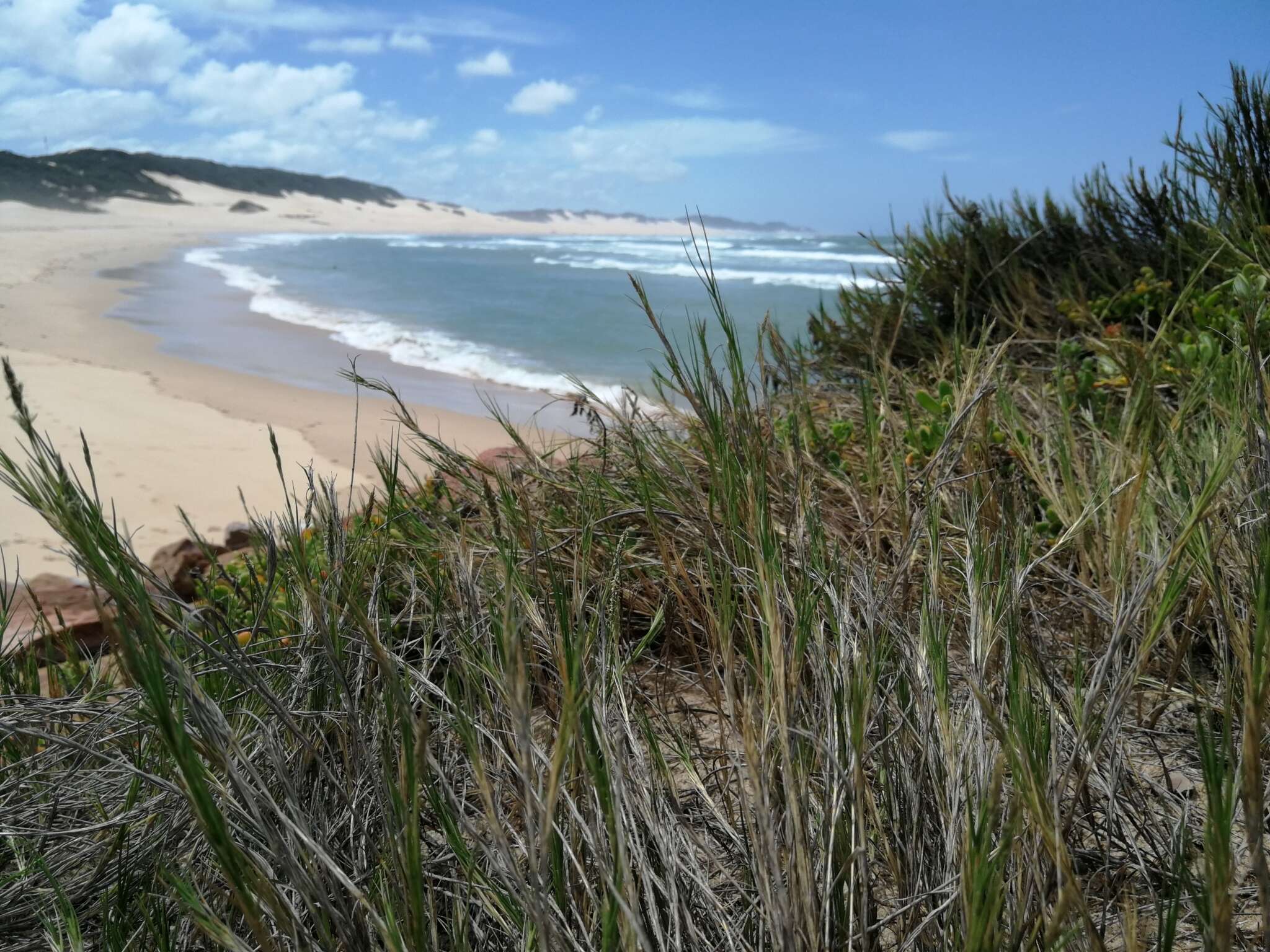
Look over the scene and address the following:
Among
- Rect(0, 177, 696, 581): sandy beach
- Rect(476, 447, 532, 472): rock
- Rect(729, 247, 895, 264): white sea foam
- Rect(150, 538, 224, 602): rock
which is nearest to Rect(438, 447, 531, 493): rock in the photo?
Rect(476, 447, 532, 472): rock

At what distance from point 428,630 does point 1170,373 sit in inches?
99.8

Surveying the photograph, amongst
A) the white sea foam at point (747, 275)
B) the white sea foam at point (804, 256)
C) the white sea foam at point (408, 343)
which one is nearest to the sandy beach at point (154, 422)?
the white sea foam at point (408, 343)

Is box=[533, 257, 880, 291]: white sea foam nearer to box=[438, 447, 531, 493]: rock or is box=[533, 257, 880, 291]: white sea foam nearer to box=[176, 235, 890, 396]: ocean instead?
box=[176, 235, 890, 396]: ocean

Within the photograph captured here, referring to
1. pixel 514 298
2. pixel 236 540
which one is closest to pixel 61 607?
pixel 236 540

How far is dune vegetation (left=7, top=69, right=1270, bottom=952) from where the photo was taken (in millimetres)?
873

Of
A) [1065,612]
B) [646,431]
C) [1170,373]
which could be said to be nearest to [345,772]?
[646,431]

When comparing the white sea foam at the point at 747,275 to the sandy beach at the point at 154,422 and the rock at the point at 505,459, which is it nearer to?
the sandy beach at the point at 154,422

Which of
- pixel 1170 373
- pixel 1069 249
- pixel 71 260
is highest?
pixel 71 260

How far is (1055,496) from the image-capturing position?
2.14 m

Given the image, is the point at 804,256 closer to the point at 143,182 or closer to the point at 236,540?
the point at 236,540

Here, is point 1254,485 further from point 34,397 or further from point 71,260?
point 71,260

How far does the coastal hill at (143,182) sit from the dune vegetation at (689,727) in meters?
58.1

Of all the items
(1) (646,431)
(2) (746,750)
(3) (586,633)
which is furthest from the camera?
(1) (646,431)

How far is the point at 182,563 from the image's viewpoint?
14.2ft
